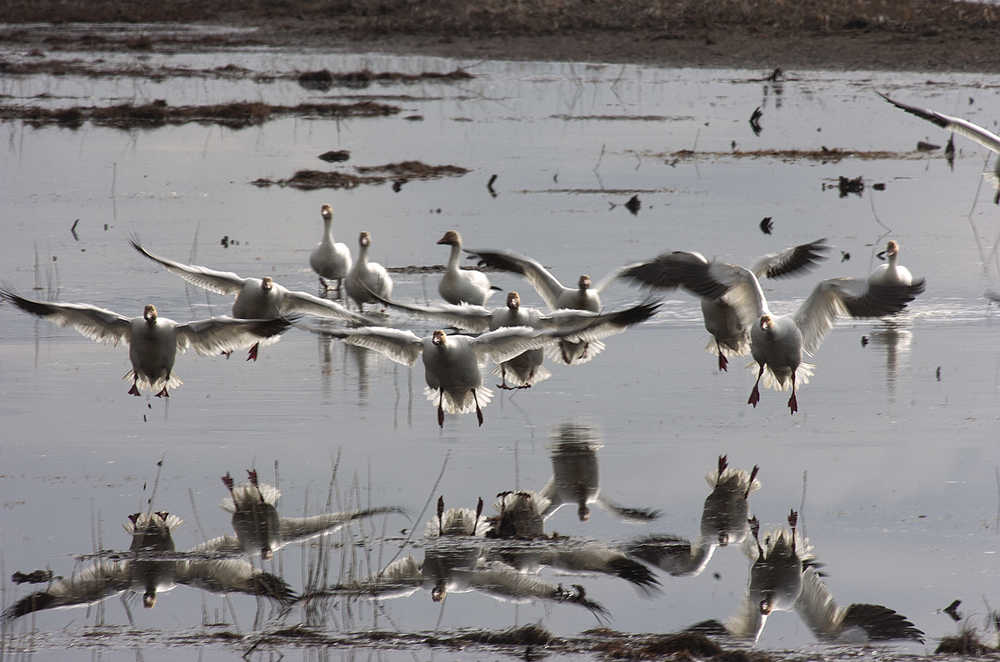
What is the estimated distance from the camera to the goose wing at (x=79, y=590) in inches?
275

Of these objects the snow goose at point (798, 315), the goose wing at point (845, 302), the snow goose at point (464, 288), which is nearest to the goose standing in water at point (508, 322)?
the snow goose at point (798, 315)

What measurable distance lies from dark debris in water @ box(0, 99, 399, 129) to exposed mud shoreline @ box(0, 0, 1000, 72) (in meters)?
11.4

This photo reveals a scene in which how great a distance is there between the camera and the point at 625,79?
3584 centimetres

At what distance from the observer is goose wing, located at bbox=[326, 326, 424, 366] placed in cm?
1048

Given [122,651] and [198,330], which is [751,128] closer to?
[198,330]

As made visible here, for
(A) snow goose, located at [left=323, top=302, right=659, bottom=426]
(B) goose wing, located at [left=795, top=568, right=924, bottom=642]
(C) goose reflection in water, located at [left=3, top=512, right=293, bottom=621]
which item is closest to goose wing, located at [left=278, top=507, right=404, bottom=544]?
(C) goose reflection in water, located at [left=3, top=512, right=293, bottom=621]

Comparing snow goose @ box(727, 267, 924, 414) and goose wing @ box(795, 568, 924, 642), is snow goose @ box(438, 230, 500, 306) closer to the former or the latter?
snow goose @ box(727, 267, 924, 414)

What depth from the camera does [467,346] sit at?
10273 millimetres

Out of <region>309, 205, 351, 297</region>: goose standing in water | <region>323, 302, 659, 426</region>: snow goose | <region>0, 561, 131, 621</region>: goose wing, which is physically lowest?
<region>0, 561, 131, 621</region>: goose wing

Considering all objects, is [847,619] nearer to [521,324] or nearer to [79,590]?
[79,590]

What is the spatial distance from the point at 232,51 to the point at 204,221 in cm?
2781

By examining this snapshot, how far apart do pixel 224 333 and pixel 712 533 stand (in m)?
4.46

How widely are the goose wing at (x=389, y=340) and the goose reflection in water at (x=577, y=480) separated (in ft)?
4.00

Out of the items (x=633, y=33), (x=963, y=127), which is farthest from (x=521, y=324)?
(x=633, y=33)
